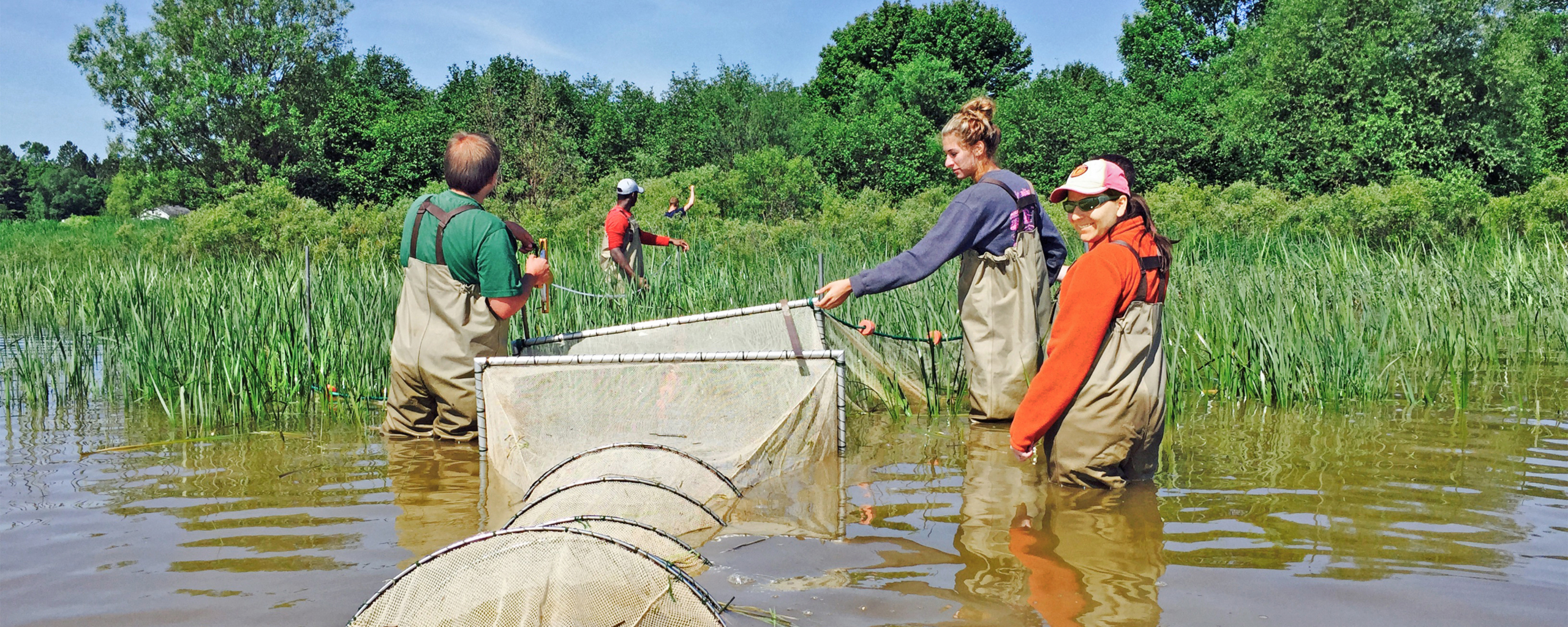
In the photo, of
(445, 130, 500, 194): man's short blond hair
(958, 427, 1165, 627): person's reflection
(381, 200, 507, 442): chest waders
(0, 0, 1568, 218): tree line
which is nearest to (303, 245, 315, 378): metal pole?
(381, 200, 507, 442): chest waders

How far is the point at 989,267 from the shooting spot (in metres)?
3.94

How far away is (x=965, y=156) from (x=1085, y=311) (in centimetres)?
123

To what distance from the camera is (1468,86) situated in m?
21.8

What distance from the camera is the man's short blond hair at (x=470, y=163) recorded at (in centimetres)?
408

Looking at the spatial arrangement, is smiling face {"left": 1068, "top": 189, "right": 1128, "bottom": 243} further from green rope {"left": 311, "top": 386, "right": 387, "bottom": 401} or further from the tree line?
the tree line

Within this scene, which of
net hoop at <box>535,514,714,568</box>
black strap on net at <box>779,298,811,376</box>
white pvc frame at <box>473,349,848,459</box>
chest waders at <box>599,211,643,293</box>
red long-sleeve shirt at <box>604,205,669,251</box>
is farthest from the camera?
red long-sleeve shirt at <box>604,205,669,251</box>

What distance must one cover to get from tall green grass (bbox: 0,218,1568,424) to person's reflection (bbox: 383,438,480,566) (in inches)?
50.5

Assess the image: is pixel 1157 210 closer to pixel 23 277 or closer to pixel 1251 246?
pixel 1251 246

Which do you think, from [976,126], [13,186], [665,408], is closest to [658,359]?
[665,408]

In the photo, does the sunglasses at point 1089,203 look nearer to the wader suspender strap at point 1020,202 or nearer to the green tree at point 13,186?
the wader suspender strap at point 1020,202

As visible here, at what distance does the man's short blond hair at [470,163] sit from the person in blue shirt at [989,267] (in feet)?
4.82

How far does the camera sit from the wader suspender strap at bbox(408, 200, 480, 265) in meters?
4.03

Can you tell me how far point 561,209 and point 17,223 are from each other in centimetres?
3430

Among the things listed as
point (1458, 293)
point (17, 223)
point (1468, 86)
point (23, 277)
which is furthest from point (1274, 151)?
point (17, 223)
